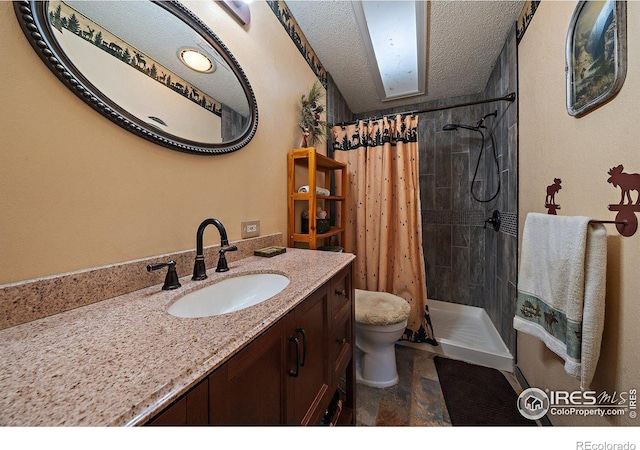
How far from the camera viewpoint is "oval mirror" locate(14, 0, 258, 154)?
0.58 meters

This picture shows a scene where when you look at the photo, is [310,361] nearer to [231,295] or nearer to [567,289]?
[231,295]

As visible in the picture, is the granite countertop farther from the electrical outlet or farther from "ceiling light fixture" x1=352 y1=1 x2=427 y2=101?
"ceiling light fixture" x1=352 y1=1 x2=427 y2=101

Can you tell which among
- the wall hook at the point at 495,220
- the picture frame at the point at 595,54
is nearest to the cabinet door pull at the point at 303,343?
the picture frame at the point at 595,54

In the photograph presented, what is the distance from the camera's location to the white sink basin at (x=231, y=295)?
71 centimetres

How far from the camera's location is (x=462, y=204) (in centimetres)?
233

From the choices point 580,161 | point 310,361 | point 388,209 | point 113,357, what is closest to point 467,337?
point 388,209

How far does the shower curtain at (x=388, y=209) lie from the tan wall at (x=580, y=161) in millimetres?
648

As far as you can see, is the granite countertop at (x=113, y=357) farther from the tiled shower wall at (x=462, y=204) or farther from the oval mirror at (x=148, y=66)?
the tiled shower wall at (x=462, y=204)

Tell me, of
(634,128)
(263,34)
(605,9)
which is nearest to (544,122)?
(605,9)

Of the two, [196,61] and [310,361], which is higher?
[196,61]

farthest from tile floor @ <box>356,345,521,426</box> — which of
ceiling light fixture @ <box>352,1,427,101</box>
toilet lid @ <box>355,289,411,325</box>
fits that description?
ceiling light fixture @ <box>352,1,427,101</box>

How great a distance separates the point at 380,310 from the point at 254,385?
107 cm
